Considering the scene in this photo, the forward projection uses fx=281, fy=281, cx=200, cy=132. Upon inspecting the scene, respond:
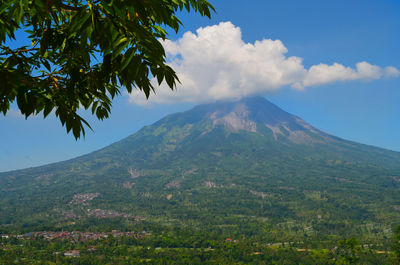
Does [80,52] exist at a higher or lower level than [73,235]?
higher

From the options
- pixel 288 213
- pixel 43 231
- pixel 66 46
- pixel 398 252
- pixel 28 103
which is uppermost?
pixel 66 46

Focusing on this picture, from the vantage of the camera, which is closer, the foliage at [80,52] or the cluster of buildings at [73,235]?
the foliage at [80,52]

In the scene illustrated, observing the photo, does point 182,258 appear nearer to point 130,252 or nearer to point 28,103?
point 130,252

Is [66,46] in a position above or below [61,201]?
above

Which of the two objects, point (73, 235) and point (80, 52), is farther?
point (73, 235)

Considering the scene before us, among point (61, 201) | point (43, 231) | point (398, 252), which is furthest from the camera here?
point (61, 201)

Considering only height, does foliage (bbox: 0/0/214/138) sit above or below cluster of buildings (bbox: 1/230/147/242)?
above

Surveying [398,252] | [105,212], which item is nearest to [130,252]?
[398,252]

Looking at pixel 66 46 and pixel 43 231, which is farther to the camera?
pixel 43 231

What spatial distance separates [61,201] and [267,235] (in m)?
147

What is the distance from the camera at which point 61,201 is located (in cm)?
19588

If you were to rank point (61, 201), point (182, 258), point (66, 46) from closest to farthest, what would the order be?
point (66, 46) < point (182, 258) < point (61, 201)

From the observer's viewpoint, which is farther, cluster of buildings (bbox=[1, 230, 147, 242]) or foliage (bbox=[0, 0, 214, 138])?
cluster of buildings (bbox=[1, 230, 147, 242])

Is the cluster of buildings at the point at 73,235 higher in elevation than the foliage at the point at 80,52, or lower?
lower
